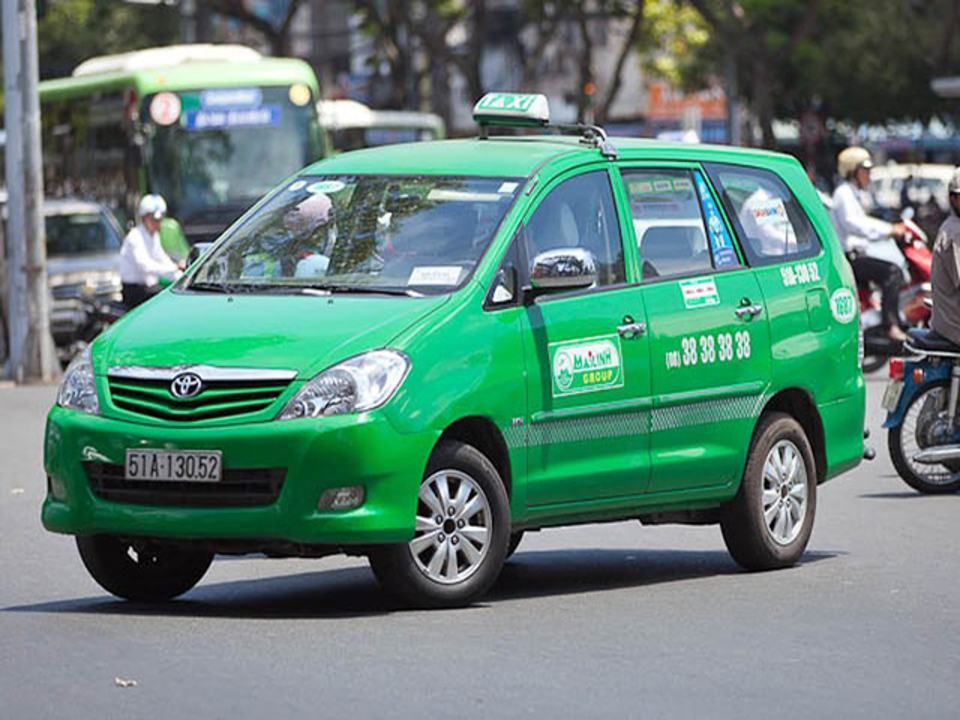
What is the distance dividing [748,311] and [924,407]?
3.60 m

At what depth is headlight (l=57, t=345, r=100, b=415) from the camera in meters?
9.13

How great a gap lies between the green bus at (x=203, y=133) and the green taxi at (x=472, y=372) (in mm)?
19927

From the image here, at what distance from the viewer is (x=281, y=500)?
28.7 ft

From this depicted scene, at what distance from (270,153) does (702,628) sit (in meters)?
22.9

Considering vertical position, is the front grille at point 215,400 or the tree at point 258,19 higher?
the tree at point 258,19

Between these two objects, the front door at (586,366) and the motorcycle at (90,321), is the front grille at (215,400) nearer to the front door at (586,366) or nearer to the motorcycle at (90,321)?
the front door at (586,366)

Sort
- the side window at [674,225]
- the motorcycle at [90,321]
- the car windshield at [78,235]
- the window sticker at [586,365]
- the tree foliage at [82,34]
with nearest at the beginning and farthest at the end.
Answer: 1. the window sticker at [586,365]
2. the side window at [674,225]
3. the motorcycle at [90,321]
4. the car windshield at [78,235]
5. the tree foliage at [82,34]

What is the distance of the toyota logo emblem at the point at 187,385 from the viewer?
883 centimetres

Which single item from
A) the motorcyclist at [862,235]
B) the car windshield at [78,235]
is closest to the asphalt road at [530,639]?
the motorcyclist at [862,235]

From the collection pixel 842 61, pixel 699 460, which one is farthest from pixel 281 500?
pixel 842 61

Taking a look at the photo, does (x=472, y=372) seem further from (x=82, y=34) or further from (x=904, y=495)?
(x=82, y=34)

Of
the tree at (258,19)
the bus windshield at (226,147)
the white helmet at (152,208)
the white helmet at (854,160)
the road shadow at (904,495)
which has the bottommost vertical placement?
the road shadow at (904,495)

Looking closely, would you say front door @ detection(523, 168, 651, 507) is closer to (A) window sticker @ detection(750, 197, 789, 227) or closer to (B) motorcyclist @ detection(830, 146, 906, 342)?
(A) window sticker @ detection(750, 197, 789, 227)

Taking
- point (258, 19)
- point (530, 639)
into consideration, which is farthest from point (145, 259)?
point (258, 19)
